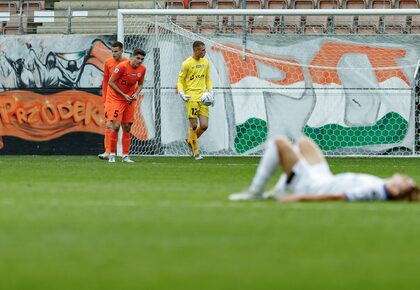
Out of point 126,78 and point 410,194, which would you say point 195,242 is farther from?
point 126,78

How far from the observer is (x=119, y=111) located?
19.7 metres

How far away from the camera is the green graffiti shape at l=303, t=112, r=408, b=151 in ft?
76.4


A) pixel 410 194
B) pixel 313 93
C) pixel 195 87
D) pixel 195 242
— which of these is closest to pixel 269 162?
pixel 410 194

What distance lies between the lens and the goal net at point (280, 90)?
2341cm

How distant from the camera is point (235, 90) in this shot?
2394cm

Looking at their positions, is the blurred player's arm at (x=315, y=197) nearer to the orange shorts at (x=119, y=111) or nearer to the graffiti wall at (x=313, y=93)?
the orange shorts at (x=119, y=111)

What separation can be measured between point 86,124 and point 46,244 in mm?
18179

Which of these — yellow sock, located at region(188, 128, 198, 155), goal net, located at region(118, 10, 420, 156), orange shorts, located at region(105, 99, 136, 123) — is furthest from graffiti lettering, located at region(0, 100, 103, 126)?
orange shorts, located at region(105, 99, 136, 123)

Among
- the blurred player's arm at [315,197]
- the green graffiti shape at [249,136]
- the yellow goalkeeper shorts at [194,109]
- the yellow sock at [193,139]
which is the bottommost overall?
the green graffiti shape at [249,136]

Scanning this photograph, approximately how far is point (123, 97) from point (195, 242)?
12888mm

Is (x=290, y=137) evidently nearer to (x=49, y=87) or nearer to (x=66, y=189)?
(x=49, y=87)

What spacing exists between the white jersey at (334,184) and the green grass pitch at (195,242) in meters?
0.13

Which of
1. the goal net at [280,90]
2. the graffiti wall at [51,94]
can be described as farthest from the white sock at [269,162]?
the graffiti wall at [51,94]

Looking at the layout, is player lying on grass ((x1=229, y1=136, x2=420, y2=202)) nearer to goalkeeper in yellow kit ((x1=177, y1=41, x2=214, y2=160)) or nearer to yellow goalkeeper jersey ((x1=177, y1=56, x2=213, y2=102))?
goalkeeper in yellow kit ((x1=177, y1=41, x2=214, y2=160))
